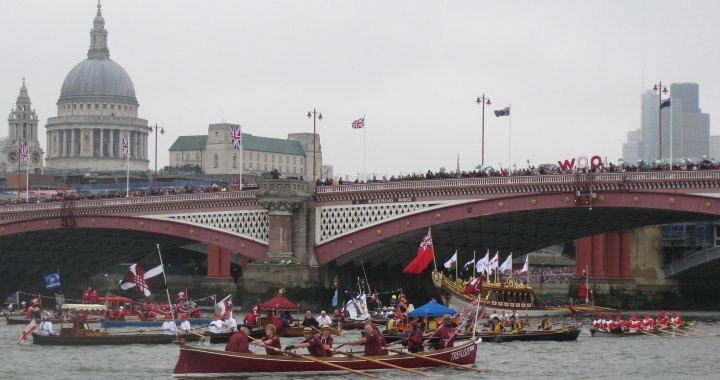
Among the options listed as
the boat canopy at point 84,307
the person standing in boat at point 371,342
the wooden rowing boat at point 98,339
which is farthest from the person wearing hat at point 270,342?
the boat canopy at point 84,307

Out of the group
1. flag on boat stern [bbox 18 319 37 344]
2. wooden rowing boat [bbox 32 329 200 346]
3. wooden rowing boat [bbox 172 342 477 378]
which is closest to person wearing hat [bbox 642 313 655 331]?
wooden rowing boat [bbox 32 329 200 346]

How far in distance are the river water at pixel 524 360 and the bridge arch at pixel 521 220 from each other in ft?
33.0

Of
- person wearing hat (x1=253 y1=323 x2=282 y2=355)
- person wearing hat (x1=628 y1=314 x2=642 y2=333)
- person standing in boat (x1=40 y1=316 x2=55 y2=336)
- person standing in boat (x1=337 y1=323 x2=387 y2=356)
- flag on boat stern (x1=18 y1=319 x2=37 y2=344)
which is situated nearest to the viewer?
person wearing hat (x1=253 y1=323 x2=282 y2=355)

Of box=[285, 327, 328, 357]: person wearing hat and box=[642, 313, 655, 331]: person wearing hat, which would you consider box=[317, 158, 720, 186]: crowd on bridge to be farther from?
box=[285, 327, 328, 357]: person wearing hat

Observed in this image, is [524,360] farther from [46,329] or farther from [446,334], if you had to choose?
[46,329]

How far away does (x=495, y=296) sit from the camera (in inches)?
4048

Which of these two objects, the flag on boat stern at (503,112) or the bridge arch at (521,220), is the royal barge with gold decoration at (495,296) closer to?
the bridge arch at (521,220)

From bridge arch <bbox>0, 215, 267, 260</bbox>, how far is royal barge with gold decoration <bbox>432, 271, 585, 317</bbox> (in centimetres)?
1583

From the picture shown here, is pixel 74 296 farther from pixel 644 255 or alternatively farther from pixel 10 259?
pixel 644 255

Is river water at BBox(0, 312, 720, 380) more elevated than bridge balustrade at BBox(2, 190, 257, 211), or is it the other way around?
bridge balustrade at BBox(2, 190, 257, 211)

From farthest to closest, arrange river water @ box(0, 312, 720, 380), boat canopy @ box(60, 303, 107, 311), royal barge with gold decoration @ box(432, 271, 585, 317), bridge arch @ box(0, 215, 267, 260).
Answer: bridge arch @ box(0, 215, 267, 260)
royal barge with gold decoration @ box(432, 271, 585, 317)
boat canopy @ box(60, 303, 107, 311)
river water @ box(0, 312, 720, 380)

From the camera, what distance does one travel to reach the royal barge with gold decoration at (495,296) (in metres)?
101

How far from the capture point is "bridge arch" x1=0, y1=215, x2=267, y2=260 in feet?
370

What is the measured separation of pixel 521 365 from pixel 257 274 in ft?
128
